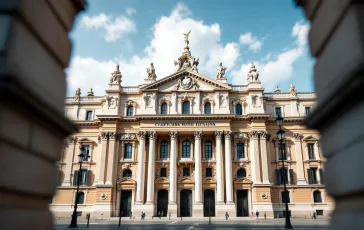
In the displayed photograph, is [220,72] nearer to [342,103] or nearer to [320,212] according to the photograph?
[320,212]

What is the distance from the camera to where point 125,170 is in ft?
132

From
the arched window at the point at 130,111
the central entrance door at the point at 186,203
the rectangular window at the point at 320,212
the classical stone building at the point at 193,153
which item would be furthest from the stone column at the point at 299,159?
the arched window at the point at 130,111

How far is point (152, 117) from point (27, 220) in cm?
3556

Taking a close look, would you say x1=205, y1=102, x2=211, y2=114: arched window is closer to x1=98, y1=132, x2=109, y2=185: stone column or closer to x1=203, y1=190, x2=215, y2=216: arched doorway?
x1=203, y1=190, x2=215, y2=216: arched doorway

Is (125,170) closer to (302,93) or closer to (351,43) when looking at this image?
(302,93)

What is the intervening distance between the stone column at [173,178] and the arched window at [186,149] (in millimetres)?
1887

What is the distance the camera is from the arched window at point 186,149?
40250mm

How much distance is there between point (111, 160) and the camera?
39.6 meters

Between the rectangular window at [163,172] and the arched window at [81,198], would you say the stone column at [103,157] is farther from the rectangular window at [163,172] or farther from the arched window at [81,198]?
the rectangular window at [163,172]

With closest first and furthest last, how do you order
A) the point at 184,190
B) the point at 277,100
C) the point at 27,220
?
1. the point at 27,220
2. the point at 184,190
3. the point at 277,100

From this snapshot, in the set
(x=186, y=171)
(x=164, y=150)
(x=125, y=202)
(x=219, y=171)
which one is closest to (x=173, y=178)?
(x=186, y=171)

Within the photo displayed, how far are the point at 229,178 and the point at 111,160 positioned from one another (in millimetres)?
16042

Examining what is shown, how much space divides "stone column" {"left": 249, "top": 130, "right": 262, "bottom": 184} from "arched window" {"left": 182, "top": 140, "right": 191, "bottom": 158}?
27.9 feet

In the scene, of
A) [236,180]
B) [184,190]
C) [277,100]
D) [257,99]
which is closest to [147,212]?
[184,190]
